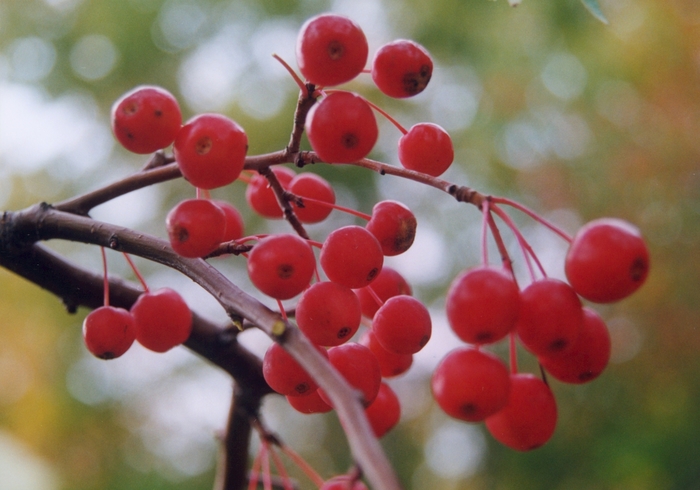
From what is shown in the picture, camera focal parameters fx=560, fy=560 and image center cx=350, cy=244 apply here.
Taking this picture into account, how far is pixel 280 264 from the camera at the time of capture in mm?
566

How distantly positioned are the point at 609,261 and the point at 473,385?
0.17m

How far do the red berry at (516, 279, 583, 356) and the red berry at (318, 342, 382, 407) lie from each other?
0.16 meters

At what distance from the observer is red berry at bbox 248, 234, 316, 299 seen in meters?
0.57

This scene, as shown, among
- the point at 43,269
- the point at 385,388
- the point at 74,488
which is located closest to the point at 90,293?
the point at 43,269

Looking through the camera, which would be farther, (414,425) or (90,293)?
(414,425)

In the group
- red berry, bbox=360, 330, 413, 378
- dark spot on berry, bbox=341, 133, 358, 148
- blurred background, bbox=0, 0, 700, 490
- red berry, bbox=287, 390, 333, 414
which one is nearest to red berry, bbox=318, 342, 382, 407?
red berry, bbox=287, 390, 333, 414

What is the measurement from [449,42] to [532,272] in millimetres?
3569

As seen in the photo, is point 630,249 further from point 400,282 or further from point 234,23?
point 234,23

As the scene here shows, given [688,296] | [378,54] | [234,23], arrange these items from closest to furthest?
[378,54], [688,296], [234,23]

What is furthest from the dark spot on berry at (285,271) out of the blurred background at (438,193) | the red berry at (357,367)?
the blurred background at (438,193)

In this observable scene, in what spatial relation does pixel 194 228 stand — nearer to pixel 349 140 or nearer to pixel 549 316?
pixel 349 140

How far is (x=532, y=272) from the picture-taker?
0.60 meters

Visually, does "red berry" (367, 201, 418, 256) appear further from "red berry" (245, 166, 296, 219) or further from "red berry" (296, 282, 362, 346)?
"red berry" (245, 166, 296, 219)

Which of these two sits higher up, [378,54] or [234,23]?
[378,54]
